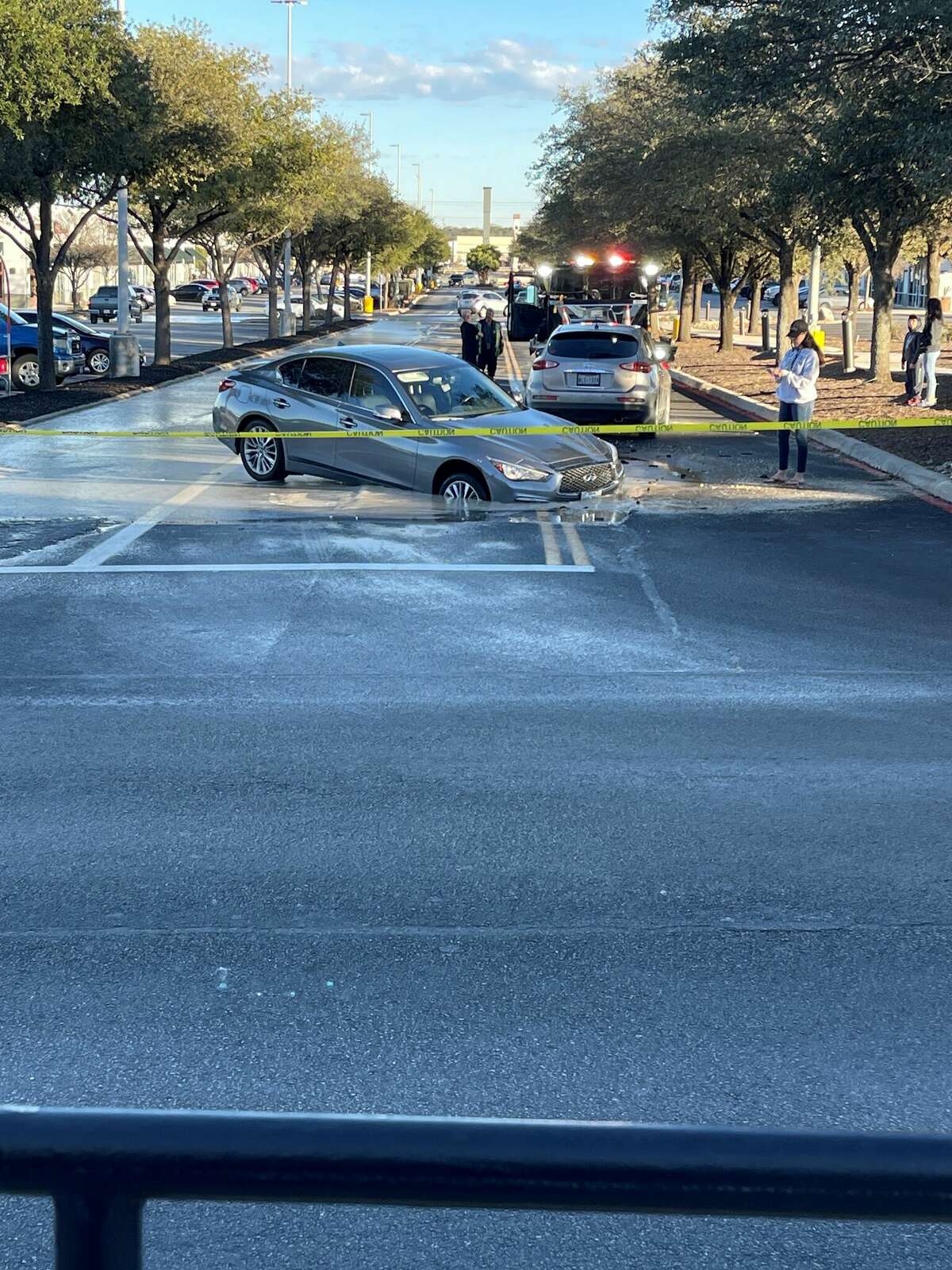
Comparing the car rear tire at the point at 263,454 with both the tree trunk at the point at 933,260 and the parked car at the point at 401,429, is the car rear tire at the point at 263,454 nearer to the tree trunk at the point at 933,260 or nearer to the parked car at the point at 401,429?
the parked car at the point at 401,429

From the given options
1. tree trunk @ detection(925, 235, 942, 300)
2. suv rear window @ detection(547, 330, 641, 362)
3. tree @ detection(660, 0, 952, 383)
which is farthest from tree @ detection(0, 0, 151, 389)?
tree trunk @ detection(925, 235, 942, 300)

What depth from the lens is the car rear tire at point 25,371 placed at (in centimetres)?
3084

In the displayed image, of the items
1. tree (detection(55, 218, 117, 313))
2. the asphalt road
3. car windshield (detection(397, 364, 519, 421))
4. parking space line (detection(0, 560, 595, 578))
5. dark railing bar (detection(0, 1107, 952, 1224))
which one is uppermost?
tree (detection(55, 218, 117, 313))

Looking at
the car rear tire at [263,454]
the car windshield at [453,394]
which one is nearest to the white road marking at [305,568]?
the car windshield at [453,394]

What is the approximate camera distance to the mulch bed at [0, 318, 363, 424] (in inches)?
972

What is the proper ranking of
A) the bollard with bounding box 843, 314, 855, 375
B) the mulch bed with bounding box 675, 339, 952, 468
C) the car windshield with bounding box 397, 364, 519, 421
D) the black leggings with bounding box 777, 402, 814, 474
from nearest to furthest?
the car windshield with bounding box 397, 364, 519, 421, the black leggings with bounding box 777, 402, 814, 474, the mulch bed with bounding box 675, 339, 952, 468, the bollard with bounding box 843, 314, 855, 375

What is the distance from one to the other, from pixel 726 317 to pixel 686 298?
10.3m

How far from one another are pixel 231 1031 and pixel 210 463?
1499cm

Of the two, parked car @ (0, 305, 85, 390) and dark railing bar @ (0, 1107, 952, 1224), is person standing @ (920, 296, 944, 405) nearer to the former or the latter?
parked car @ (0, 305, 85, 390)

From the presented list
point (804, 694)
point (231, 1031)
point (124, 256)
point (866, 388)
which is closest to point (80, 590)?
point (804, 694)

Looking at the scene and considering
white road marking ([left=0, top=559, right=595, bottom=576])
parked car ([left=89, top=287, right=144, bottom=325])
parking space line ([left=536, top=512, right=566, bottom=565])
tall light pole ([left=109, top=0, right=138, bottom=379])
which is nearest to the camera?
white road marking ([left=0, top=559, right=595, bottom=576])

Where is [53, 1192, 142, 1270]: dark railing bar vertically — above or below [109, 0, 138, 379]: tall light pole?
below

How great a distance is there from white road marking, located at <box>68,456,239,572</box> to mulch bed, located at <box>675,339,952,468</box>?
860 cm

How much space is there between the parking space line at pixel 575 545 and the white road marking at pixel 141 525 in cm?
391
